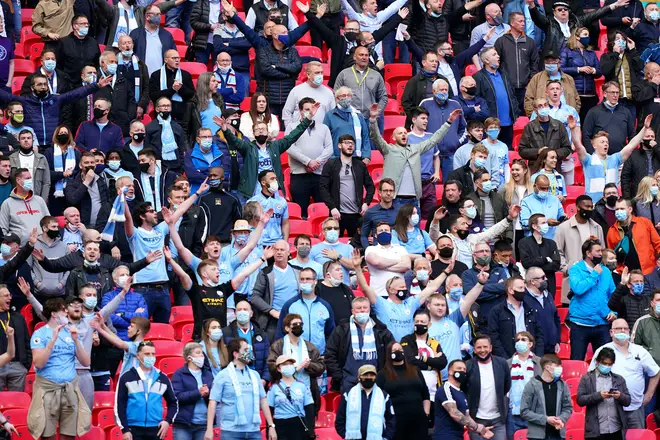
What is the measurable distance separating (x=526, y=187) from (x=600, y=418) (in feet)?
10.2

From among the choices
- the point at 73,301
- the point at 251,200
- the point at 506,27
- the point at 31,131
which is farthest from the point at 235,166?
the point at 506,27

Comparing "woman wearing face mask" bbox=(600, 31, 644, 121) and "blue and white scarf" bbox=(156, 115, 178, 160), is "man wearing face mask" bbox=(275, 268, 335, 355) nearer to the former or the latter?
"blue and white scarf" bbox=(156, 115, 178, 160)

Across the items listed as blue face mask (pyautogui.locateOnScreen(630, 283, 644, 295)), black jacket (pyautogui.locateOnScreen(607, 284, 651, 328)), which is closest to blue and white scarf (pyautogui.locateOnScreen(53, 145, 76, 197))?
black jacket (pyautogui.locateOnScreen(607, 284, 651, 328))

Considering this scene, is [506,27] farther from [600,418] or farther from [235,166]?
[600,418]

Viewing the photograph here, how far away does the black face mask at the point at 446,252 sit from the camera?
1541 cm

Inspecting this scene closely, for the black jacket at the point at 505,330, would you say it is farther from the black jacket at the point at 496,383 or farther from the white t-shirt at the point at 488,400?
the white t-shirt at the point at 488,400

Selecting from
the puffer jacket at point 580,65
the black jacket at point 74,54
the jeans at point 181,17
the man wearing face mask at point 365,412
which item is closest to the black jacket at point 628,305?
the man wearing face mask at point 365,412

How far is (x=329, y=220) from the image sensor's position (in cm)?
1541

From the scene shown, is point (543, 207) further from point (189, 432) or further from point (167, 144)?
point (189, 432)

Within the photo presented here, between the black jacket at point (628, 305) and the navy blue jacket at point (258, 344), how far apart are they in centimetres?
357

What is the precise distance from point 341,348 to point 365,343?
0.22m

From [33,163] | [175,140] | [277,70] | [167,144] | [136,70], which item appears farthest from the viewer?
[277,70]

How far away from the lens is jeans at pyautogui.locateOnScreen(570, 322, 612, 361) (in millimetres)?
15586

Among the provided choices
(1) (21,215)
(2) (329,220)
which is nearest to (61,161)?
(1) (21,215)
